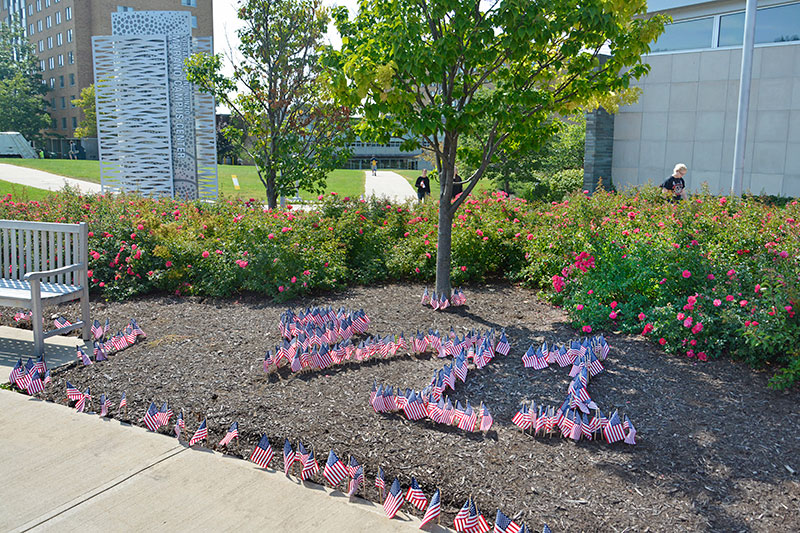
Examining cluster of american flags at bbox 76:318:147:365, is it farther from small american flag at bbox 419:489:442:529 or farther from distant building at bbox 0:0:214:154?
distant building at bbox 0:0:214:154

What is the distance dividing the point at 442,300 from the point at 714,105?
14684 millimetres

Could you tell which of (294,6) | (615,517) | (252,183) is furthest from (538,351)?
(252,183)

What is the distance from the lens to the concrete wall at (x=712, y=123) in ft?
54.2

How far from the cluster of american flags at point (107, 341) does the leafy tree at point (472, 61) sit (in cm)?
293

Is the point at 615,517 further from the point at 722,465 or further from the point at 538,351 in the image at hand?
the point at 538,351

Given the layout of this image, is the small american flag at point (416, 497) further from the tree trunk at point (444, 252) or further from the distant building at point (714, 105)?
the distant building at point (714, 105)

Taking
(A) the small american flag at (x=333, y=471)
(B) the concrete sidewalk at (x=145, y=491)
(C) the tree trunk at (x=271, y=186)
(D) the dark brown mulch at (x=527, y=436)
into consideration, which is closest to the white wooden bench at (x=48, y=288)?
(D) the dark brown mulch at (x=527, y=436)

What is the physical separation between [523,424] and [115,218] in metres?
6.15

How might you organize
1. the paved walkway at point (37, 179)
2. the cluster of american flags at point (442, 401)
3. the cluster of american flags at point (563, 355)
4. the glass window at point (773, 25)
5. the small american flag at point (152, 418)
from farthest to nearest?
the paved walkway at point (37, 179), the glass window at point (773, 25), the cluster of american flags at point (563, 355), the small american flag at point (152, 418), the cluster of american flags at point (442, 401)

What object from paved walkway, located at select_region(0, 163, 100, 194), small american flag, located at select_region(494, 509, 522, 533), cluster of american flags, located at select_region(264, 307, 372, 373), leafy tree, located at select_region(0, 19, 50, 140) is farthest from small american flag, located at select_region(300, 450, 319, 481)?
leafy tree, located at select_region(0, 19, 50, 140)

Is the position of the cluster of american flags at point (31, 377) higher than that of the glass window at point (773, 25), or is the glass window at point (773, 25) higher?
the glass window at point (773, 25)

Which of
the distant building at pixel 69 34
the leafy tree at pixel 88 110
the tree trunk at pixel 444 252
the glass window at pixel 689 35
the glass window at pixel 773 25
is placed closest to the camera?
the tree trunk at pixel 444 252

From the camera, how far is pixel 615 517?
3.09 meters

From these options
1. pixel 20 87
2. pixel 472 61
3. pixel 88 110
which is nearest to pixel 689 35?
pixel 472 61
